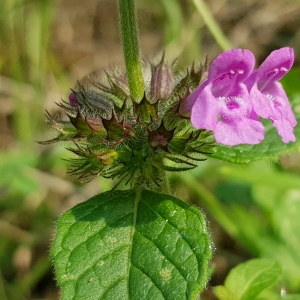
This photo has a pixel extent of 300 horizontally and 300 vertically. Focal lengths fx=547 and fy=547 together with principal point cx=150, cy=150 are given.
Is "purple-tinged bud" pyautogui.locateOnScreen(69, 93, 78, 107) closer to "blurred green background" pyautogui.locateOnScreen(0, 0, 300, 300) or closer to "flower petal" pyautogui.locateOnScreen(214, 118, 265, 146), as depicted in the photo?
"blurred green background" pyautogui.locateOnScreen(0, 0, 300, 300)

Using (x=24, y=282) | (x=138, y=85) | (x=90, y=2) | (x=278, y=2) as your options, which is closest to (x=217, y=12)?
(x=278, y=2)

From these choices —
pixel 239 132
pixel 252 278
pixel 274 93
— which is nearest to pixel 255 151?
pixel 274 93

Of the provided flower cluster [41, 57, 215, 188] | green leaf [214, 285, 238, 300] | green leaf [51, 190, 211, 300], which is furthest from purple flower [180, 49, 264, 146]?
green leaf [214, 285, 238, 300]

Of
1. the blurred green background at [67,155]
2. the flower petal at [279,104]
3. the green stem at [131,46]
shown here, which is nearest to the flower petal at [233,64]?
the flower petal at [279,104]

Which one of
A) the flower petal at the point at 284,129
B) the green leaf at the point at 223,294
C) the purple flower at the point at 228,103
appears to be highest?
the purple flower at the point at 228,103

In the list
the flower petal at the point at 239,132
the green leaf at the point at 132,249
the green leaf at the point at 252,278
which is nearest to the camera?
the flower petal at the point at 239,132

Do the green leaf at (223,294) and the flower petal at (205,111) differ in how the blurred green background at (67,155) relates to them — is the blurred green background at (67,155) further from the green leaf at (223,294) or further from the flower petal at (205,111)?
the flower petal at (205,111)

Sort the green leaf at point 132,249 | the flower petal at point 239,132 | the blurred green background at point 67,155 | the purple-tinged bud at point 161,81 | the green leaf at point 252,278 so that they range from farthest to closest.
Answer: the blurred green background at point 67,155 → the green leaf at point 252,278 → the purple-tinged bud at point 161,81 → the green leaf at point 132,249 → the flower petal at point 239,132
